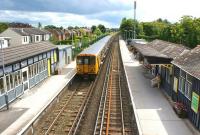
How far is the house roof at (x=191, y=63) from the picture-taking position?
47.2 feet

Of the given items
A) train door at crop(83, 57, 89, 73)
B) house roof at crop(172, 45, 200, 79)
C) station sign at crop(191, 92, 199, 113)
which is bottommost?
station sign at crop(191, 92, 199, 113)

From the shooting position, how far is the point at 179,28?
50.9 meters

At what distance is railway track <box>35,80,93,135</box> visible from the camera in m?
14.1

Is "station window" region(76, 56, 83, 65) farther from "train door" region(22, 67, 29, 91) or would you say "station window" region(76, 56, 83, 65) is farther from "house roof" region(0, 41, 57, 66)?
"train door" region(22, 67, 29, 91)

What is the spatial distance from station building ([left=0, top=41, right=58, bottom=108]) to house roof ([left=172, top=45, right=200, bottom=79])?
1097cm

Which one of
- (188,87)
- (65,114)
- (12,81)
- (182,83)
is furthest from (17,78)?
(188,87)

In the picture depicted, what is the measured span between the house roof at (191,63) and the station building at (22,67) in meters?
11.0

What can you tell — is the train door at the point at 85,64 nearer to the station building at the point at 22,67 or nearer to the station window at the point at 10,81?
the station building at the point at 22,67

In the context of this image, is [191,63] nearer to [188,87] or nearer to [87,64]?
[188,87]

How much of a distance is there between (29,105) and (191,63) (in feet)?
35.1

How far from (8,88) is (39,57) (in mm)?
6689

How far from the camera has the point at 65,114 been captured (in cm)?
1661

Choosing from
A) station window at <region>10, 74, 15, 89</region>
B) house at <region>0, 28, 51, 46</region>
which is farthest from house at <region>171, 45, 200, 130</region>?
house at <region>0, 28, 51, 46</region>

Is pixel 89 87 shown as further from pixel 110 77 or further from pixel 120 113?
pixel 120 113
